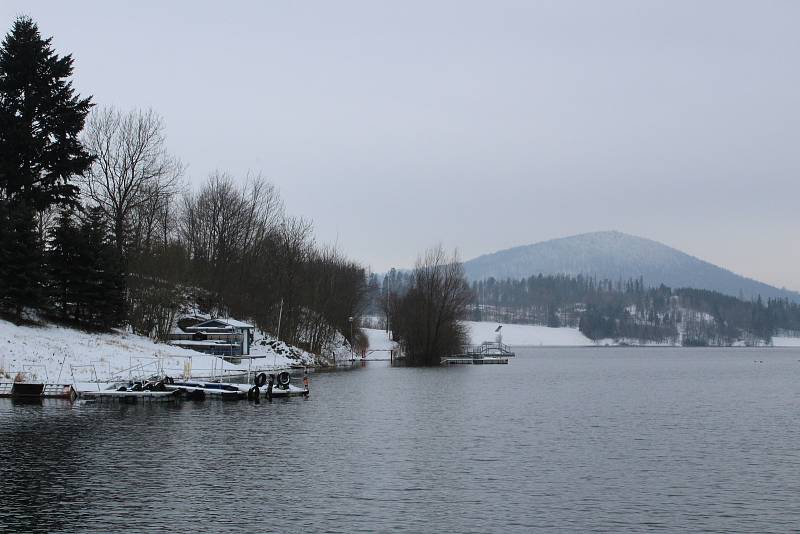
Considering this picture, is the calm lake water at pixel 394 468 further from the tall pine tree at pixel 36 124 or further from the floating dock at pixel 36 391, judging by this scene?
the tall pine tree at pixel 36 124

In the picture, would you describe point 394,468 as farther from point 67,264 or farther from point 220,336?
point 220,336

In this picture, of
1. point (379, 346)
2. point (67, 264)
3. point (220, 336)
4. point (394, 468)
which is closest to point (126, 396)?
point (67, 264)

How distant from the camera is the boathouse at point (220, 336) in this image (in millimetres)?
91812

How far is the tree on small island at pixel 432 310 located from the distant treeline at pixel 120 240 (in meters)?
11.9

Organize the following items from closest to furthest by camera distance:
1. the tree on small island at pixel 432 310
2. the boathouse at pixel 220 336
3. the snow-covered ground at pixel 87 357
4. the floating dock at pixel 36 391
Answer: the floating dock at pixel 36 391 < the snow-covered ground at pixel 87 357 < the boathouse at pixel 220 336 < the tree on small island at pixel 432 310

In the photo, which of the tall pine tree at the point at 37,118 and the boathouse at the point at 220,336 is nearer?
the tall pine tree at the point at 37,118

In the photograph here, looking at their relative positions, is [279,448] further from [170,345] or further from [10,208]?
[170,345]

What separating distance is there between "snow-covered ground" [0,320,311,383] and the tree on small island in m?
50.0

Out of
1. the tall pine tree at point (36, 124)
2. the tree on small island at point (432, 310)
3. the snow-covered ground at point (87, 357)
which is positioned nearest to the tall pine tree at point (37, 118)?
the tall pine tree at point (36, 124)

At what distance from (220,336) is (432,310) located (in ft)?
139

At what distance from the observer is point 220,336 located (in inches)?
3671

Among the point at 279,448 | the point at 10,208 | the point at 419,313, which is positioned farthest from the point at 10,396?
the point at 419,313

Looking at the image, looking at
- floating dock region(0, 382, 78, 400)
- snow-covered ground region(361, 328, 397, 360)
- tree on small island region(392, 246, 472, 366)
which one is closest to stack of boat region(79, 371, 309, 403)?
floating dock region(0, 382, 78, 400)

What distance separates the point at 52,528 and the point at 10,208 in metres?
49.6
